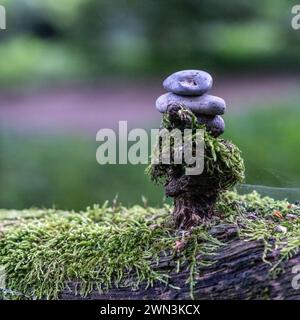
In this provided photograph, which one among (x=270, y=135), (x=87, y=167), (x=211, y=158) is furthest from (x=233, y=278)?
(x=270, y=135)

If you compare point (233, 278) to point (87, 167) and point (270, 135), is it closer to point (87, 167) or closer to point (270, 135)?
point (87, 167)

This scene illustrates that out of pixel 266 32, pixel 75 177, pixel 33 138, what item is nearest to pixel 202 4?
pixel 266 32

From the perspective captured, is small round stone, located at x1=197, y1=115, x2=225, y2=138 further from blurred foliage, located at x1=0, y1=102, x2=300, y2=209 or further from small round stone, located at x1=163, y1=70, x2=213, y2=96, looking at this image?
blurred foliage, located at x1=0, y1=102, x2=300, y2=209

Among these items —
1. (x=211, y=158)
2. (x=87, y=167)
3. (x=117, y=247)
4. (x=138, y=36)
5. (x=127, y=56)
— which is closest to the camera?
(x=211, y=158)

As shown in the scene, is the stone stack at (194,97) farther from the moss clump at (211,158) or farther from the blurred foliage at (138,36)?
the blurred foliage at (138,36)

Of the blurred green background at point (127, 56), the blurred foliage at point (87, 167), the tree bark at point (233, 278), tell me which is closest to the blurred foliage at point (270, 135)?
the blurred foliage at point (87, 167)

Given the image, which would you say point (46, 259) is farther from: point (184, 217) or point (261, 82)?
point (261, 82)
